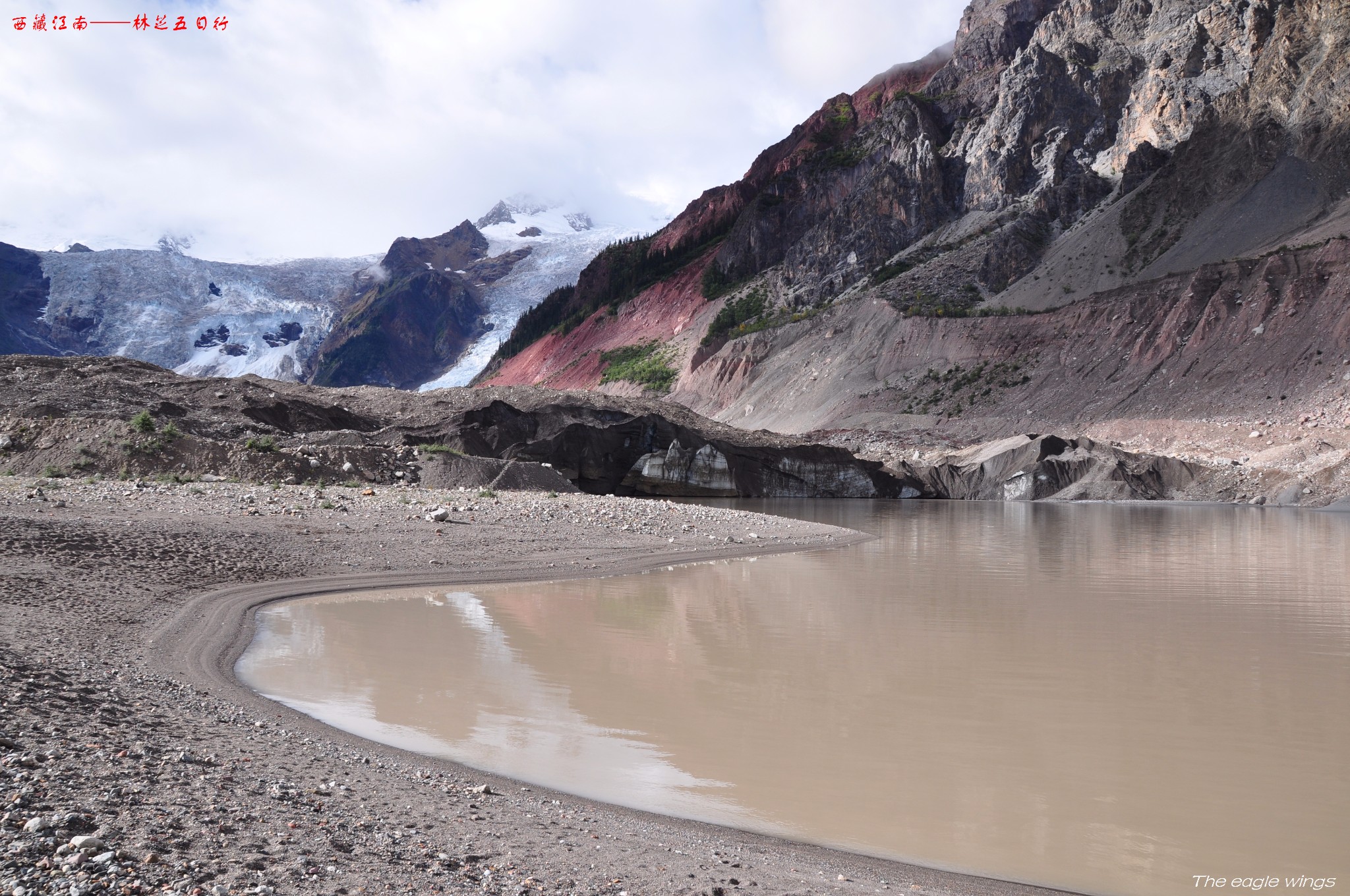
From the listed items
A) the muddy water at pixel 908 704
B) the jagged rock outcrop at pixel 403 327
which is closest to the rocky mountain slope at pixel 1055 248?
the muddy water at pixel 908 704

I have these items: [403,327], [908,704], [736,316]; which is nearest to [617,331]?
[736,316]

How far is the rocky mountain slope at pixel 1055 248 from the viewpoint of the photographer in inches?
2429

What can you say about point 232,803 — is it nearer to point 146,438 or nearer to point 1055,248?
point 146,438

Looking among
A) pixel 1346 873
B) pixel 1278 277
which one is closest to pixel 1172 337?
pixel 1278 277

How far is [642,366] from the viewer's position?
108125 mm

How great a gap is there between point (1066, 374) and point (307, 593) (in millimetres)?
65763

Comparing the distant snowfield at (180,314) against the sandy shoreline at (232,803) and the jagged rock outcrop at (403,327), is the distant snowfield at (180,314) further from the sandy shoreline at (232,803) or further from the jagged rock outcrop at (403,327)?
the sandy shoreline at (232,803)

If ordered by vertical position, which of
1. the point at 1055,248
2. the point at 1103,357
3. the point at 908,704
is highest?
the point at 1055,248

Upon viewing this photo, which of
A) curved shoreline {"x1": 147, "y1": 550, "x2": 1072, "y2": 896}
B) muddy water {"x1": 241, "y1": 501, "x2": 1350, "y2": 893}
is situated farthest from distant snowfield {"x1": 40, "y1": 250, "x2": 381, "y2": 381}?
muddy water {"x1": 241, "y1": 501, "x2": 1350, "y2": 893}

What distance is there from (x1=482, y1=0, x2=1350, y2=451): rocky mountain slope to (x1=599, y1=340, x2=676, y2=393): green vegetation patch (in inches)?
24.1

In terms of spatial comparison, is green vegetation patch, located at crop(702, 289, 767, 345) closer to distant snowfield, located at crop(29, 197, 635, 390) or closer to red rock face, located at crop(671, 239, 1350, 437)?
red rock face, located at crop(671, 239, 1350, 437)

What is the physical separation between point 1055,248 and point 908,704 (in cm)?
8321

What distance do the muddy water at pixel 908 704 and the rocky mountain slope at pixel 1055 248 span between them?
4815 cm

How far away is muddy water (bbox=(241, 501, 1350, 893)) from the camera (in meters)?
5.12
